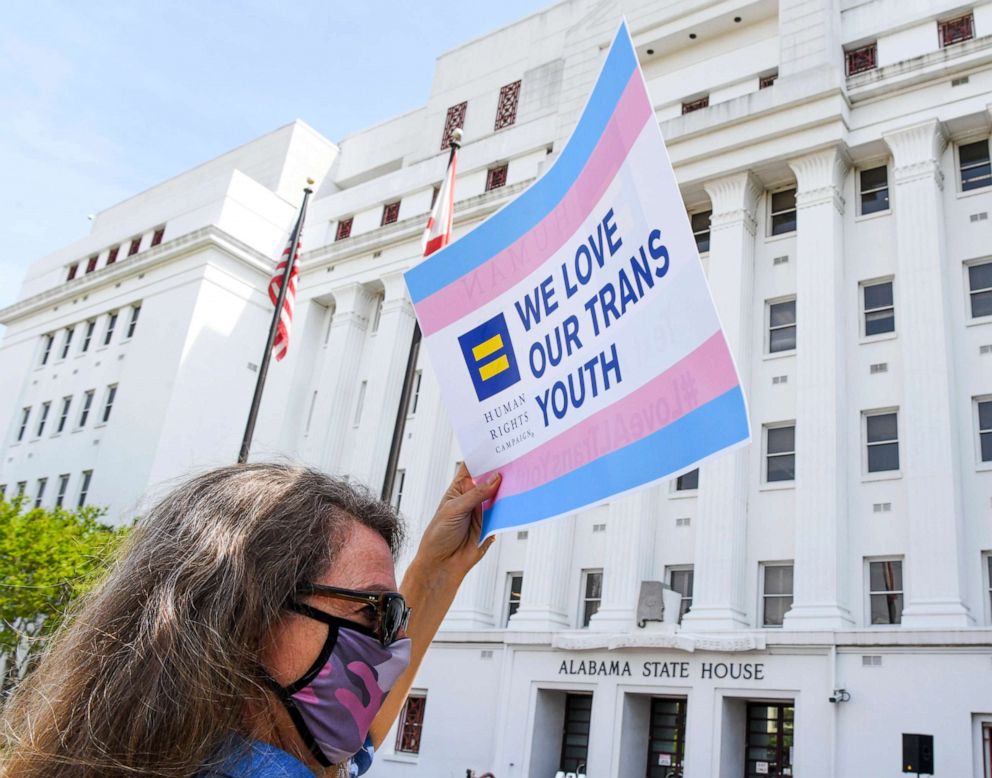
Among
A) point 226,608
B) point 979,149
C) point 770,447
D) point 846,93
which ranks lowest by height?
point 226,608

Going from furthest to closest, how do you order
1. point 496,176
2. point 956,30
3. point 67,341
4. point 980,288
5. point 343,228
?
point 67,341 → point 343,228 → point 496,176 → point 956,30 → point 980,288

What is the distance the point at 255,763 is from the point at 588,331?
5.40 ft

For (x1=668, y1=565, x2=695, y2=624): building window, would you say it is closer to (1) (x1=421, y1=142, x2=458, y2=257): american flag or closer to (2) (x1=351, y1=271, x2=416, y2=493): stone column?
(2) (x1=351, y1=271, x2=416, y2=493): stone column

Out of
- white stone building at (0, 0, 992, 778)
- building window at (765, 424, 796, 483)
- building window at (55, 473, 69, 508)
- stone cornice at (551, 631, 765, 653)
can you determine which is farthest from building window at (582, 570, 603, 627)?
building window at (55, 473, 69, 508)

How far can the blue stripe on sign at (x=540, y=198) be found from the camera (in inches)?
103

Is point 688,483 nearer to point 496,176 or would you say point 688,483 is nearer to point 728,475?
point 728,475

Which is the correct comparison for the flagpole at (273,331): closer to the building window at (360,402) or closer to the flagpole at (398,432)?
the flagpole at (398,432)

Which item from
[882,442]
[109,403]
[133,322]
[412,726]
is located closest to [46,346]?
[133,322]

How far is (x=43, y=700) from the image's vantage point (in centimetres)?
174

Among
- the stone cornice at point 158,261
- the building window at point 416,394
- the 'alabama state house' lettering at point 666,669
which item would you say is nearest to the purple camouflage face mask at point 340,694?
the 'alabama state house' lettering at point 666,669

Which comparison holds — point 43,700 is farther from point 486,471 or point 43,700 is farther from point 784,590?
point 784,590

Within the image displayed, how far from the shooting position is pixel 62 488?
39.5m

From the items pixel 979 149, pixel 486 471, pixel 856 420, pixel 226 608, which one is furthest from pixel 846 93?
pixel 226 608

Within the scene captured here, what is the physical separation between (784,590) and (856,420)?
15.1 feet
